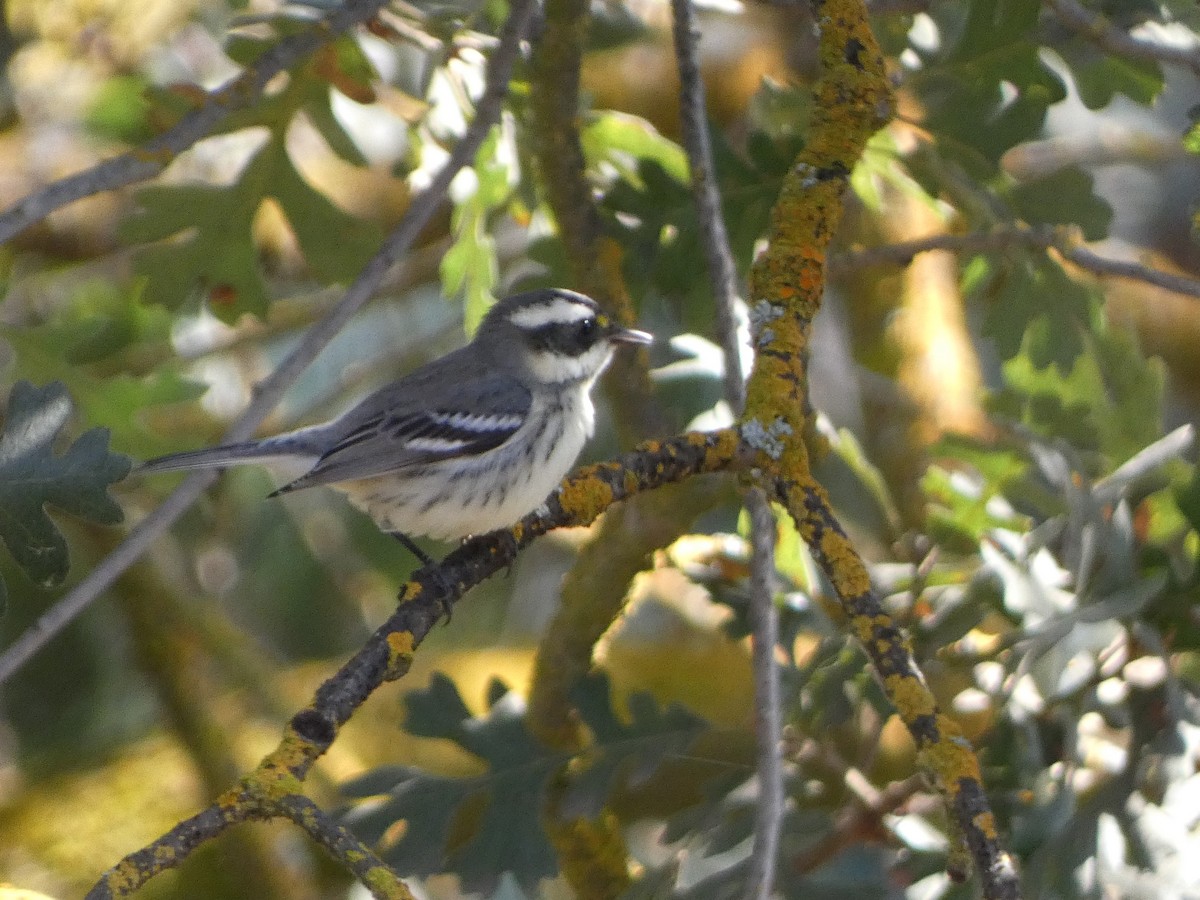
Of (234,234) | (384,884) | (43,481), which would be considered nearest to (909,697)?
(384,884)

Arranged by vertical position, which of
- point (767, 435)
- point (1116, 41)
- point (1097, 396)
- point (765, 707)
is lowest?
point (1097, 396)

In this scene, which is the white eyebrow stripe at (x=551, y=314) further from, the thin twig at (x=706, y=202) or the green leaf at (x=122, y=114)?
the green leaf at (x=122, y=114)

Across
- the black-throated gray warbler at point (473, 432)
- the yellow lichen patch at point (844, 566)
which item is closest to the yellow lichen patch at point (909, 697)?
the yellow lichen patch at point (844, 566)

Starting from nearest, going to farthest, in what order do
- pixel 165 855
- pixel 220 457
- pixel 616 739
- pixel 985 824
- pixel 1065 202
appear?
pixel 165 855
pixel 985 824
pixel 616 739
pixel 220 457
pixel 1065 202

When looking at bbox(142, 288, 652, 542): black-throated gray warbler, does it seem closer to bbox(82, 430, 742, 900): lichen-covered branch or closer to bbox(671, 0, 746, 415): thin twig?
bbox(82, 430, 742, 900): lichen-covered branch

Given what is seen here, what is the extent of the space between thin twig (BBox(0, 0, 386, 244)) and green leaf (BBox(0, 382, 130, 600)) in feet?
0.94

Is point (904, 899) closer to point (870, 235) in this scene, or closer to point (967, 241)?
point (967, 241)

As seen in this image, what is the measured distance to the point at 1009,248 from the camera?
2.75 m

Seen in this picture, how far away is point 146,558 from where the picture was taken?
3.75m

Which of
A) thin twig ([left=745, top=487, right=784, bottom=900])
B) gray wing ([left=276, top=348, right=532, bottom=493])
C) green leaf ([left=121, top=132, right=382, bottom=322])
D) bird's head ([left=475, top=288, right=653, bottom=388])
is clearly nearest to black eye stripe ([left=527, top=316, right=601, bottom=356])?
bird's head ([left=475, top=288, right=653, bottom=388])

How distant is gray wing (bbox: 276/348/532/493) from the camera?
300 centimetres

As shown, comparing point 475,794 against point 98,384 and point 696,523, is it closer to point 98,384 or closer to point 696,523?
point 696,523

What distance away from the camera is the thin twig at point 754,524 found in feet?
6.05

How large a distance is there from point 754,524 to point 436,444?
3.39 ft
